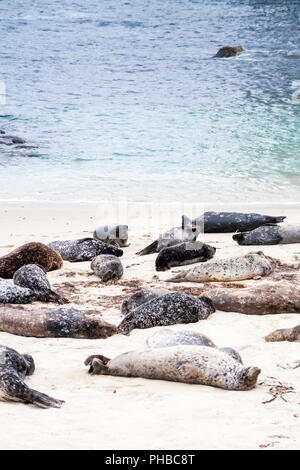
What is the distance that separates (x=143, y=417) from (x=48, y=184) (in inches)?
349

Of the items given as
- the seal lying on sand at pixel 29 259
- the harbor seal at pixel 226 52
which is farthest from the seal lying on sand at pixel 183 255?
the harbor seal at pixel 226 52

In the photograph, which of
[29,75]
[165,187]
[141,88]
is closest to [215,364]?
[165,187]

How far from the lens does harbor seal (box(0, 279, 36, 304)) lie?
561cm

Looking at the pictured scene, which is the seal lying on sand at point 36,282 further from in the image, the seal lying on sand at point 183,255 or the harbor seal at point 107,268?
the seal lying on sand at point 183,255

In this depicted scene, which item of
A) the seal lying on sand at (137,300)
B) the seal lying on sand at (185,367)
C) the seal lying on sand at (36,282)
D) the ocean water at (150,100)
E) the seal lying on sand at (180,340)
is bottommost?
the ocean water at (150,100)

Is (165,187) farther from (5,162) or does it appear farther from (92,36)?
(92,36)

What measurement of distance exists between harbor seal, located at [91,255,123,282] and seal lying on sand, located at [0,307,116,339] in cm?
148

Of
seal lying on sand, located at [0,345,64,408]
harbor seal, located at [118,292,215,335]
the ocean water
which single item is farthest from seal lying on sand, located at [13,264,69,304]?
the ocean water

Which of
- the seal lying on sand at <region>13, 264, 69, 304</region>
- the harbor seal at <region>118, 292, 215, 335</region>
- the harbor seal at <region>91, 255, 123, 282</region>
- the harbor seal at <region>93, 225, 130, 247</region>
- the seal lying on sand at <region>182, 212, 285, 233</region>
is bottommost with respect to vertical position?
the seal lying on sand at <region>182, 212, 285, 233</region>

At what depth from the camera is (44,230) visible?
8.73 m

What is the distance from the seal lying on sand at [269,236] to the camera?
7648 millimetres

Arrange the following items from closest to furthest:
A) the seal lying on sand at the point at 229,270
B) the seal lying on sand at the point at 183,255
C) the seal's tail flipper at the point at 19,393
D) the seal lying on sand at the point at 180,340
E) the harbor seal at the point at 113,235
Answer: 1. the seal's tail flipper at the point at 19,393
2. the seal lying on sand at the point at 180,340
3. the seal lying on sand at the point at 229,270
4. the seal lying on sand at the point at 183,255
5. the harbor seal at the point at 113,235

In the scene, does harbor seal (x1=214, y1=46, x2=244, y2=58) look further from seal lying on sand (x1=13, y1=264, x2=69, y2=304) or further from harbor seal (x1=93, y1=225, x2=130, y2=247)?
seal lying on sand (x1=13, y1=264, x2=69, y2=304)

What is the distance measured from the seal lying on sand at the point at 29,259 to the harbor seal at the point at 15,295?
0.81 metres
